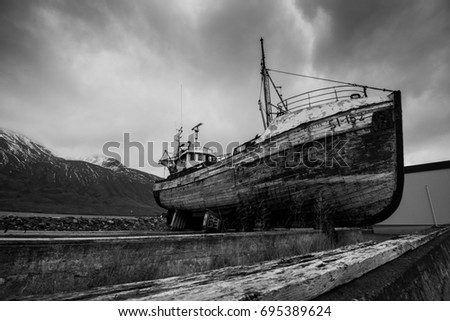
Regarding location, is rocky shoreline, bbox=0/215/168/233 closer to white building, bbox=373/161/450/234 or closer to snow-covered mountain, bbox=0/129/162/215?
white building, bbox=373/161/450/234

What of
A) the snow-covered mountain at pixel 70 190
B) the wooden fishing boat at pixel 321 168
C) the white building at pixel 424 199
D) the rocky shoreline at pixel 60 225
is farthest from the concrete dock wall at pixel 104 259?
the snow-covered mountain at pixel 70 190

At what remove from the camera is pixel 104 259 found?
209 cm

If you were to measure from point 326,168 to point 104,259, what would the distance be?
21.8ft

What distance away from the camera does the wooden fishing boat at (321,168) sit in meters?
6.69

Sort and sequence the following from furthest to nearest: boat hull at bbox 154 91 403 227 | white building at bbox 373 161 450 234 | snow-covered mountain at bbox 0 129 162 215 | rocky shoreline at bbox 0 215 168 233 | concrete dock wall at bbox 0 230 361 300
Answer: snow-covered mountain at bbox 0 129 162 215 < rocky shoreline at bbox 0 215 168 233 < white building at bbox 373 161 450 234 < boat hull at bbox 154 91 403 227 < concrete dock wall at bbox 0 230 361 300

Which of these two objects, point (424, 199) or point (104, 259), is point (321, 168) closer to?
point (104, 259)

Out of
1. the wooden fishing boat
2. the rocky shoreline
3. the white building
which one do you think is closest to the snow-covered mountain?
the rocky shoreline

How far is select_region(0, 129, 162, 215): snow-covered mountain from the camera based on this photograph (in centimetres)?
8694

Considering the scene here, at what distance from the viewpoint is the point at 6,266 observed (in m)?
1.63

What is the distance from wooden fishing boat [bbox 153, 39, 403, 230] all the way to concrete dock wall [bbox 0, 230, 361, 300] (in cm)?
388

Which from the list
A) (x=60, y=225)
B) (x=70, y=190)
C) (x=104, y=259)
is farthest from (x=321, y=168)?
(x=70, y=190)
